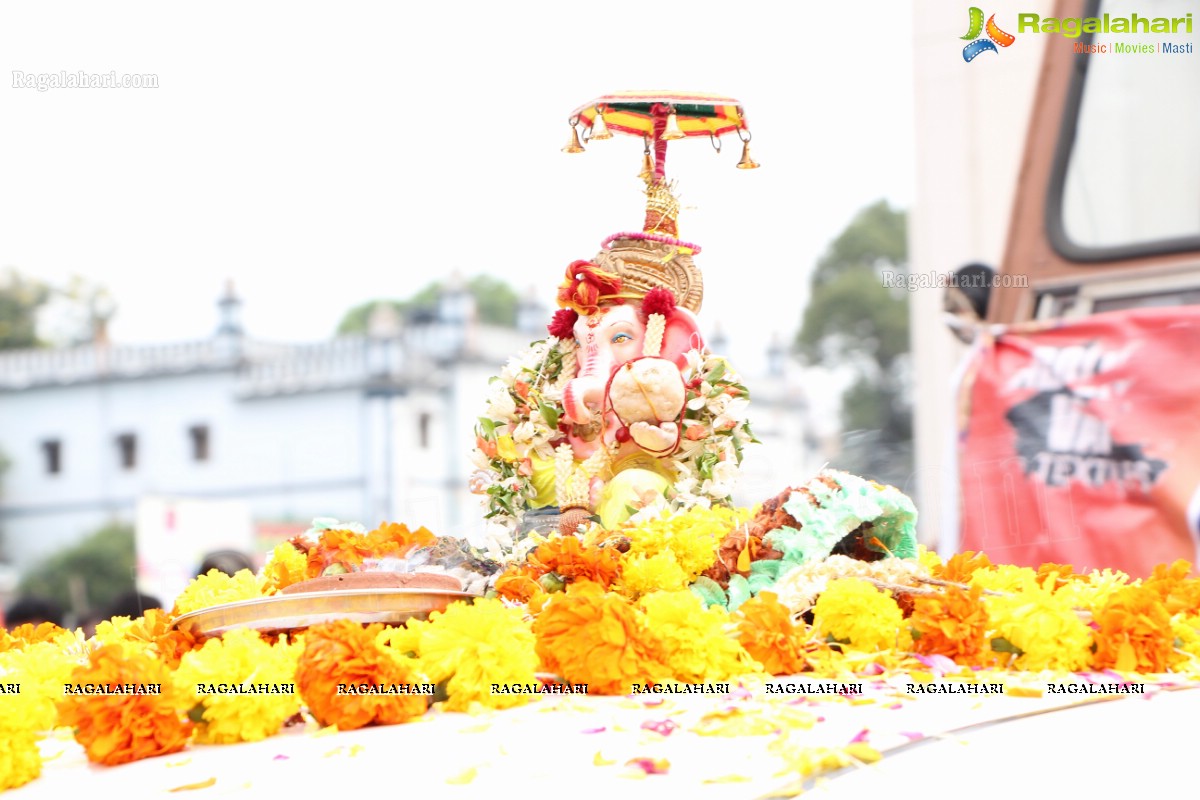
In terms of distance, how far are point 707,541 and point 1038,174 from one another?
5.40 metres

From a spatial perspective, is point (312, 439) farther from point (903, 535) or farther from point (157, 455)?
point (903, 535)

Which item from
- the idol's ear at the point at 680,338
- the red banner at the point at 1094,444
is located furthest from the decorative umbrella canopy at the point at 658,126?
the red banner at the point at 1094,444

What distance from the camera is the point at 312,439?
2019 centimetres

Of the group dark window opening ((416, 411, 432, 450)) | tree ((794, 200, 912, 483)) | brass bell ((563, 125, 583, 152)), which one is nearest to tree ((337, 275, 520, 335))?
tree ((794, 200, 912, 483))

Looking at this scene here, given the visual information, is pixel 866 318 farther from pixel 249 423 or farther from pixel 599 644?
pixel 599 644

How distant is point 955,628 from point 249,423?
18.9m

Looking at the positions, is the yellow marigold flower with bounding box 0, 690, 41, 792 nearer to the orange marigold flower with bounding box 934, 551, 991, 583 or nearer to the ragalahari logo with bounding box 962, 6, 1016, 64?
the orange marigold flower with bounding box 934, 551, 991, 583

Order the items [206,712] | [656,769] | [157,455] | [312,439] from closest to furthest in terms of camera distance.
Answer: [656,769] → [206,712] → [312,439] → [157,455]

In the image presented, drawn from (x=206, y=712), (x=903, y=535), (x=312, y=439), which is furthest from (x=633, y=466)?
(x=312, y=439)

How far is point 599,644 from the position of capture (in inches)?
111

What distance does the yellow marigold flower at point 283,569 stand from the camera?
4.01 m

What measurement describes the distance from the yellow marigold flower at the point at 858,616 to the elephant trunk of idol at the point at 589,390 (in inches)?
44.3

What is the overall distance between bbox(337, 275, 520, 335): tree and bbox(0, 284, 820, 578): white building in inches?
368

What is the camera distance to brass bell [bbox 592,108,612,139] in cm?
441
